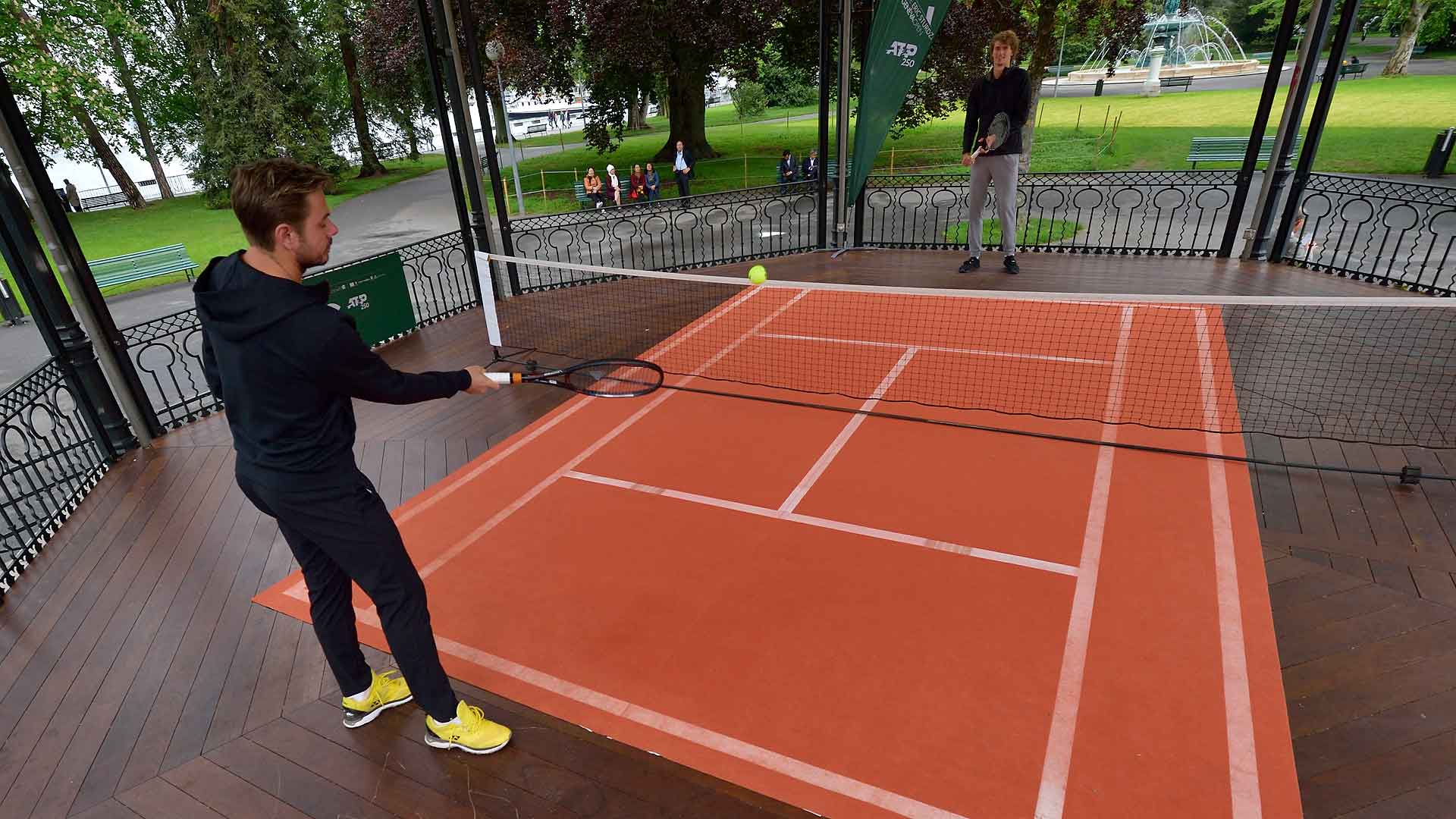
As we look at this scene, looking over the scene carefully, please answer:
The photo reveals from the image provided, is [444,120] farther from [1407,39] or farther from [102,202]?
[1407,39]

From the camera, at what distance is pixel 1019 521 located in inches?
191

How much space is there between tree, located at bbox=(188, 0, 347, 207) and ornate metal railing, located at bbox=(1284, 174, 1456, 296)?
3063cm

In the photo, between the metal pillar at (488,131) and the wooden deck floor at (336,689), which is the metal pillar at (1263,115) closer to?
the wooden deck floor at (336,689)

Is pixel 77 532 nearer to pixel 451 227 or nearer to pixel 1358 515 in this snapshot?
pixel 1358 515

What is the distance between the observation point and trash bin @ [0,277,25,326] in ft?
50.8

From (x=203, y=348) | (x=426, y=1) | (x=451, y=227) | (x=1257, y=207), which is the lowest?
(x=451, y=227)

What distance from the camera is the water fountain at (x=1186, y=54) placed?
160 feet

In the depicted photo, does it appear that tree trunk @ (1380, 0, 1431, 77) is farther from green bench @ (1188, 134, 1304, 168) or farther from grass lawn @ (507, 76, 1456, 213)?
green bench @ (1188, 134, 1304, 168)

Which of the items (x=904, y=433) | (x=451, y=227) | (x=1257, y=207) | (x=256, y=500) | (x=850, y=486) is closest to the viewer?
(x=256, y=500)

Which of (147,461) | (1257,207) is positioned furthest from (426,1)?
(1257,207)

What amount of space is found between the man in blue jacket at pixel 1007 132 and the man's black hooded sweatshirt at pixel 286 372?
835cm

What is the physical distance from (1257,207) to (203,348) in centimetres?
1231

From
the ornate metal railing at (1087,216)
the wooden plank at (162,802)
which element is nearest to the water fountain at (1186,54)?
the ornate metal railing at (1087,216)

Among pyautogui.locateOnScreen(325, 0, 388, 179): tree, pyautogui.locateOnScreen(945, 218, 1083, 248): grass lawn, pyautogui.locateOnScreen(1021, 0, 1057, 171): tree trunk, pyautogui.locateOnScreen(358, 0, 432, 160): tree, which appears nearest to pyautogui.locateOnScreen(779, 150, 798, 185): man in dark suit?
pyautogui.locateOnScreen(1021, 0, 1057, 171): tree trunk
